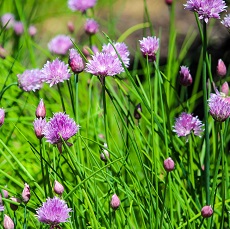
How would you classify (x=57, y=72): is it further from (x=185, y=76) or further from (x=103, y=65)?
(x=185, y=76)

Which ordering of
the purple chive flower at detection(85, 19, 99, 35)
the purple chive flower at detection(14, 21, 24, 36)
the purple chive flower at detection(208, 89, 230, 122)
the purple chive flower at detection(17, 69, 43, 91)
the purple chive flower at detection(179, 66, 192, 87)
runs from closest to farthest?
the purple chive flower at detection(208, 89, 230, 122)
the purple chive flower at detection(179, 66, 192, 87)
the purple chive flower at detection(17, 69, 43, 91)
the purple chive flower at detection(85, 19, 99, 35)
the purple chive flower at detection(14, 21, 24, 36)

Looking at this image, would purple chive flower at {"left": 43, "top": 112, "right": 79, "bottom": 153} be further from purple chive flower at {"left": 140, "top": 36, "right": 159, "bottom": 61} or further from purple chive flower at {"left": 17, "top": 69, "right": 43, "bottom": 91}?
purple chive flower at {"left": 17, "top": 69, "right": 43, "bottom": 91}

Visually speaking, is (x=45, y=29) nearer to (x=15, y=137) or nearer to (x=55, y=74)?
(x=15, y=137)

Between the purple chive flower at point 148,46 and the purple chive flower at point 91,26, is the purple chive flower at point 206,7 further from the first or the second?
the purple chive flower at point 91,26

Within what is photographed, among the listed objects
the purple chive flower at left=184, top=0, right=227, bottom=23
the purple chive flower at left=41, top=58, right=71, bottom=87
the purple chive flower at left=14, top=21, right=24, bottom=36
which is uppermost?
the purple chive flower at left=14, top=21, right=24, bottom=36

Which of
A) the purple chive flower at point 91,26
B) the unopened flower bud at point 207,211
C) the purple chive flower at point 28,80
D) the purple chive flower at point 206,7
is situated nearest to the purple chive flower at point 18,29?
the purple chive flower at point 91,26

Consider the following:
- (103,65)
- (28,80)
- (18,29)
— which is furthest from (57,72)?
(18,29)

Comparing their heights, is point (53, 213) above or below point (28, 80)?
below

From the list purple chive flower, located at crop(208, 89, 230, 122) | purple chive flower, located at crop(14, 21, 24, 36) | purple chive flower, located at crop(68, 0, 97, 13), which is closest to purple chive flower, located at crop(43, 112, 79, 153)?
purple chive flower, located at crop(208, 89, 230, 122)

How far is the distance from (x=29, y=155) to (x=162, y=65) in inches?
54.8

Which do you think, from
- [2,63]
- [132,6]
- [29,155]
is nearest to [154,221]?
[29,155]

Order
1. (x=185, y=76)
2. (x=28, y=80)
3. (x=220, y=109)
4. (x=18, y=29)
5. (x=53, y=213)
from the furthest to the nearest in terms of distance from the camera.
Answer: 1. (x=18, y=29)
2. (x=28, y=80)
3. (x=185, y=76)
4. (x=220, y=109)
5. (x=53, y=213)

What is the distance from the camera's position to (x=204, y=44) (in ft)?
4.10

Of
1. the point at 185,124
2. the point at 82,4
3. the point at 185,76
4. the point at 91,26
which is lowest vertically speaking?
the point at 185,124
